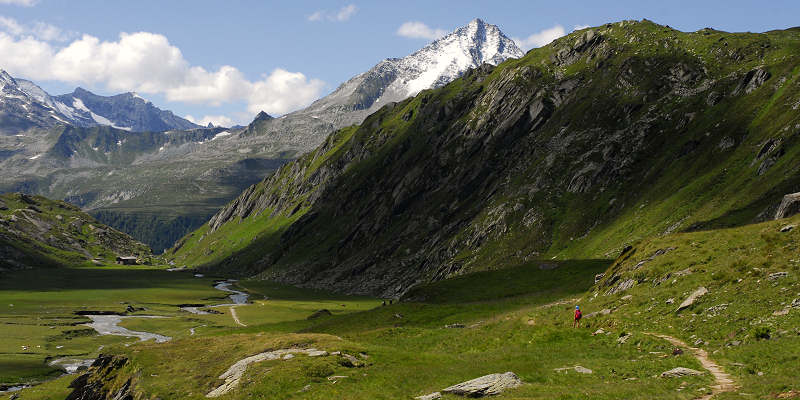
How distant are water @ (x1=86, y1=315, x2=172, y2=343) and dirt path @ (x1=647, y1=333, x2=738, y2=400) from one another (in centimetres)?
12299

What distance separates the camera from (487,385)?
33.4 metres

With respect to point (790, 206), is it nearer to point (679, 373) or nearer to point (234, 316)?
point (679, 373)

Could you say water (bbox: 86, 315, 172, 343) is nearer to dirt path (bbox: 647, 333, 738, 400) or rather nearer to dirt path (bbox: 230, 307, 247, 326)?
dirt path (bbox: 230, 307, 247, 326)

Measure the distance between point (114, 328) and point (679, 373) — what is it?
163m

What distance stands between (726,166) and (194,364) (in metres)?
121

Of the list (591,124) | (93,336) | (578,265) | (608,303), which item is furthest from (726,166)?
(93,336)

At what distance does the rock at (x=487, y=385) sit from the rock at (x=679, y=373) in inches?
332

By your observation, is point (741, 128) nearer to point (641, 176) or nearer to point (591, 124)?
point (641, 176)

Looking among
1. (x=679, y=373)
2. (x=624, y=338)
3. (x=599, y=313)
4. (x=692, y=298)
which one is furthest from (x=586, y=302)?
(x=679, y=373)

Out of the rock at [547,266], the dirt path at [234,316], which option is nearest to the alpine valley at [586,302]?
the rock at [547,266]

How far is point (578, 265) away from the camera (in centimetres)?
10256

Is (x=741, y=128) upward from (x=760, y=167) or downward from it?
upward

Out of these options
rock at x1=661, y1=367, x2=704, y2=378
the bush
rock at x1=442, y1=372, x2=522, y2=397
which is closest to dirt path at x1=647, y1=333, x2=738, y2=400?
A: rock at x1=661, y1=367, x2=704, y2=378

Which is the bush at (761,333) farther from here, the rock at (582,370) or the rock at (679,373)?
the rock at (582,370)
